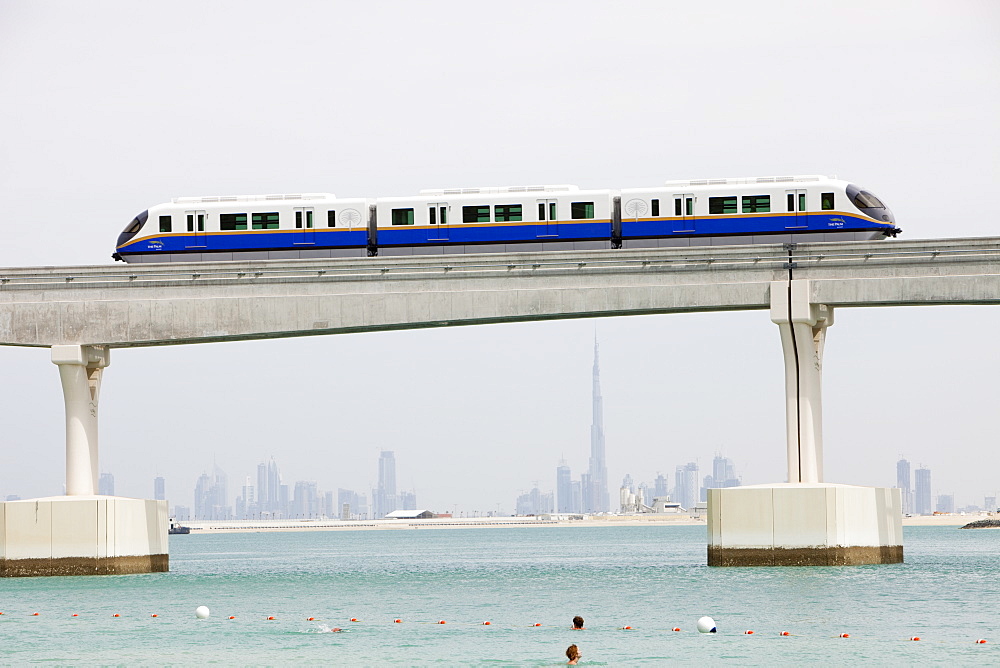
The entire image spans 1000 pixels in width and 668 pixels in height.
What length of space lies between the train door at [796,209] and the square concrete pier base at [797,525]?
10.2m

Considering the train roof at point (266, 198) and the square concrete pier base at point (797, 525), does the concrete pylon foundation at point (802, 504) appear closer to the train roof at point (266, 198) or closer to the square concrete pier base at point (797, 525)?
the square concrete pier base at point (797, 525)

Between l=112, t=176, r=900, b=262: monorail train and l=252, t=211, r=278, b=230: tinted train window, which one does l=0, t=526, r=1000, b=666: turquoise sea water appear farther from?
l=252, t=211, r=278, b=230: tinted train window

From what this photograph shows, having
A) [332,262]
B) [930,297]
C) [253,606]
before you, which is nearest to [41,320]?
[332,262]

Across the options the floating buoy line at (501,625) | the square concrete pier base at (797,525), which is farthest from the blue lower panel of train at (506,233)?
the floating buoy line at (501,625)

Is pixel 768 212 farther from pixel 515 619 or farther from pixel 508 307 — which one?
pixel 515 619

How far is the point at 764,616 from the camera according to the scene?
146 ft

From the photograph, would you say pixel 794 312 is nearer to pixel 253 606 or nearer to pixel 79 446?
pixel 253 606

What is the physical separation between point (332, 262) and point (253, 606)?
13428mm

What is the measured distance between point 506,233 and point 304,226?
26.6ft

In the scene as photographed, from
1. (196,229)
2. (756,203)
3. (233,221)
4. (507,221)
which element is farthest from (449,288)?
(756,203)

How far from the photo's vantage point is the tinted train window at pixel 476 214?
61.1 metres

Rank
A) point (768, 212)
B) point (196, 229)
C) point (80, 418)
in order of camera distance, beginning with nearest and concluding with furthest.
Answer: point (768, 212) → point (80, 418) → point (196, 229)

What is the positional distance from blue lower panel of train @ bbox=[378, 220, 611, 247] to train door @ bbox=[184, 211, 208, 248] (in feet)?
26.1

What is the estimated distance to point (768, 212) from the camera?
5950 cm
